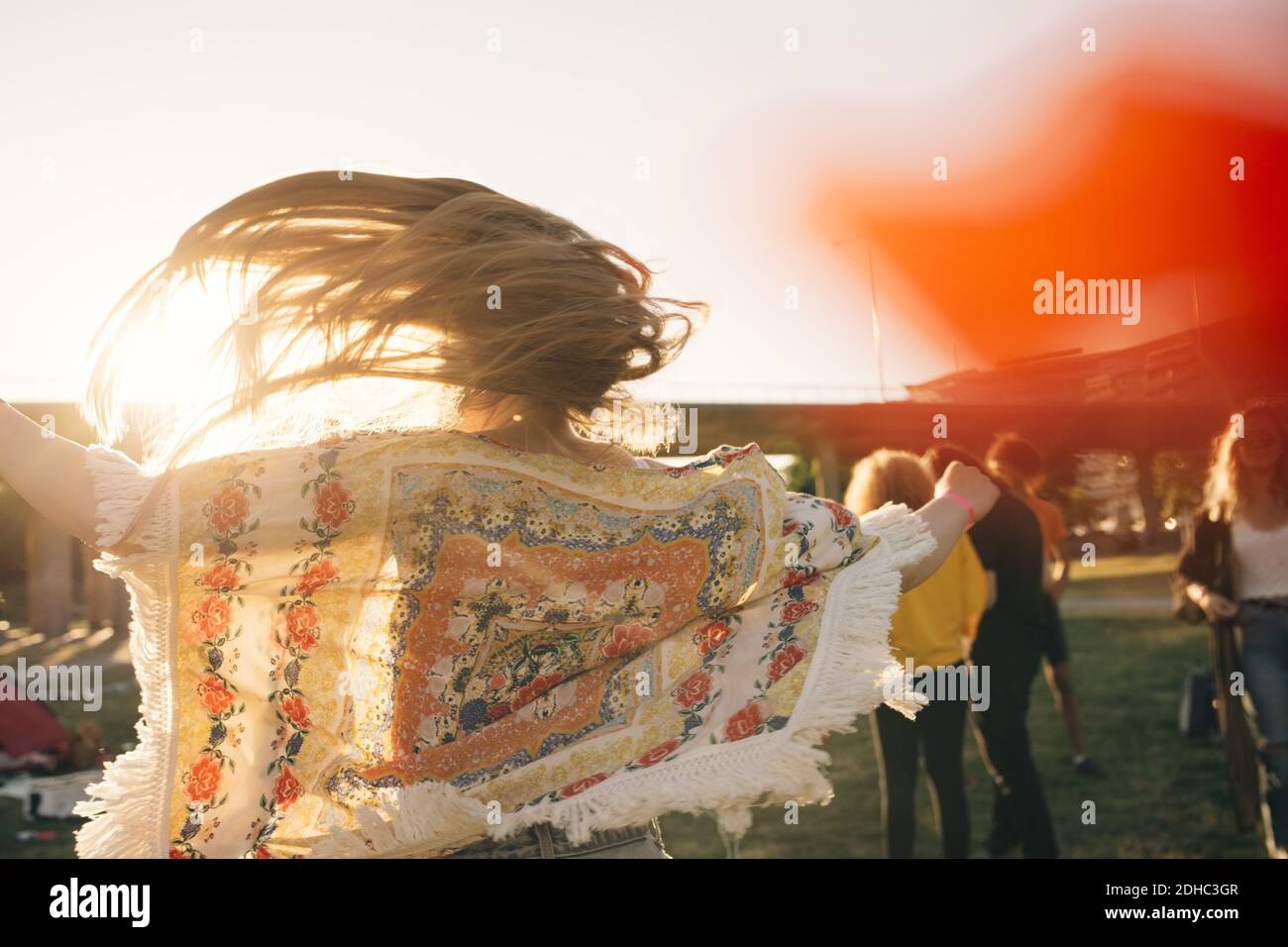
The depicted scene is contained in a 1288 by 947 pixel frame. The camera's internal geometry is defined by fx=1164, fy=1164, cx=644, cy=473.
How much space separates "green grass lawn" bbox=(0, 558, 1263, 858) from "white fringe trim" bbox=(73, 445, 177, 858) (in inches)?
158

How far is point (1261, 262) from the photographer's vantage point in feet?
18.9

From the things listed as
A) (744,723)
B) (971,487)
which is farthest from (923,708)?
(744,723)

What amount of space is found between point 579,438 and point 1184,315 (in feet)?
14.1

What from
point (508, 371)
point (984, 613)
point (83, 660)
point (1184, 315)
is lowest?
point (83, 660)

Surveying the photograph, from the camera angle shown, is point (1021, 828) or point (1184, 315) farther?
point (1184, 315)

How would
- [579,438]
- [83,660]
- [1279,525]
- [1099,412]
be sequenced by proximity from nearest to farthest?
[579,438], [1279,525], [1099,412], [83,660]

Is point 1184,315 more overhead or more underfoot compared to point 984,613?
more overhead

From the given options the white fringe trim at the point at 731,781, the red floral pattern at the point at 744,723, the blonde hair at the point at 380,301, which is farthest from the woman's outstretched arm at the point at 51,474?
the red floral pattern at the point at 744,723

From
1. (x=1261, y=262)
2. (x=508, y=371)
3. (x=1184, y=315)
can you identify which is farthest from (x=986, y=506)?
(x=1261, y=262)

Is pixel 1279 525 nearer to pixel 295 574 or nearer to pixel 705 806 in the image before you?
pixel 705 806

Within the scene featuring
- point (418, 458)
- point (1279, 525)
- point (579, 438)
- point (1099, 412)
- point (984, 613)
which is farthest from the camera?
point (1099, 412)

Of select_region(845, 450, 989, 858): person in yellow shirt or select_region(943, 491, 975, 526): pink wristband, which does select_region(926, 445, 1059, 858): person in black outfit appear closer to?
select_region(845, 450, 989, 858): person in yellow shirt

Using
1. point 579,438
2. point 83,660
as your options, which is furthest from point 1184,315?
point 83,660

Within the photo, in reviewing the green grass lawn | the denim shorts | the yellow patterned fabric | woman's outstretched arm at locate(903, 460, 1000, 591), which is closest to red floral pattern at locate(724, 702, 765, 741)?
the yellow patterned fabric
